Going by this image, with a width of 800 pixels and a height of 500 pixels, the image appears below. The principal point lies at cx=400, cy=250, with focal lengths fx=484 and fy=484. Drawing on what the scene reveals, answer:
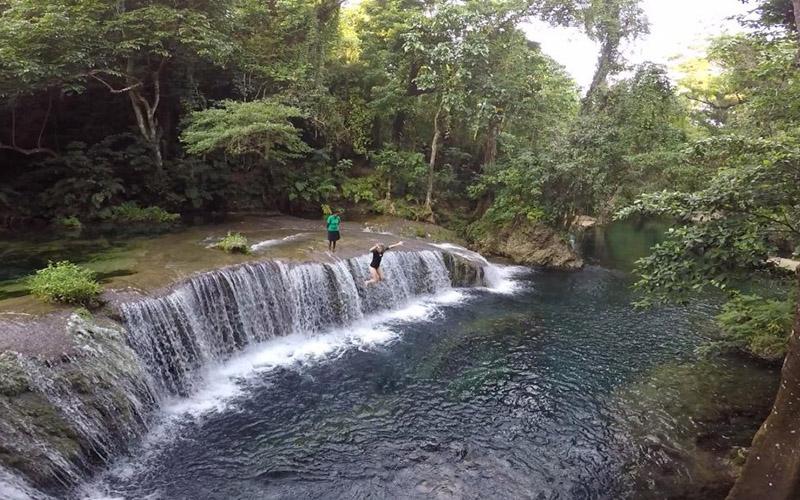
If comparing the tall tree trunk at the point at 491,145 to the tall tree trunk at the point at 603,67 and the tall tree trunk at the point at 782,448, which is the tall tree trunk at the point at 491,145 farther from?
the tall tree trunk at the point at 782,448

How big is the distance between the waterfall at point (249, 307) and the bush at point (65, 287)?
71cm

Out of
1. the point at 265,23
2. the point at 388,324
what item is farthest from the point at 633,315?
the point at 265,23

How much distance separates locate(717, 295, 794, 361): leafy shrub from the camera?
9.32 metres

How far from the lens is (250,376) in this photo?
449 inches

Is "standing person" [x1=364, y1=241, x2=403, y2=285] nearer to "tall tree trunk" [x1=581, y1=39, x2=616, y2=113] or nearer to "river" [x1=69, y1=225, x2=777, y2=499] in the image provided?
"river" [x1=69, y1=225, x2=777, y2=499]

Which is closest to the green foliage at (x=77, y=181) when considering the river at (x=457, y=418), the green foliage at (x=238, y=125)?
the green foliage at (x=238, y=125)

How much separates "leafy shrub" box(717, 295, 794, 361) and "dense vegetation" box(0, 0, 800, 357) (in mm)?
182

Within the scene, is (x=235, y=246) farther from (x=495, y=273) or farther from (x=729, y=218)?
(x=729, y=218)

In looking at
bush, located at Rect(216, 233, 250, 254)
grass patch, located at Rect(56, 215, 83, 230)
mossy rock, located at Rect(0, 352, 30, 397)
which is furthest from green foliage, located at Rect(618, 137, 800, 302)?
grass patch, located at Rect(56, 215, 83, 230)

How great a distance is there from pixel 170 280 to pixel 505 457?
8.75m

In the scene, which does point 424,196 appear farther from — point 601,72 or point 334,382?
point 334,382

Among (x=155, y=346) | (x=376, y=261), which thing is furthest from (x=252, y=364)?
(x=376, y=261)

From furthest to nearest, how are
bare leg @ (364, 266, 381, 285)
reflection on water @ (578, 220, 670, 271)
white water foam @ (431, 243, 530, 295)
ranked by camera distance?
reflection on water @ (578, 220, 670, 271), white water foam @ (431, 243, 530, 295), bare leg @ (364, 266, 381, 285)

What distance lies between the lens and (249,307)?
13.1 metres
